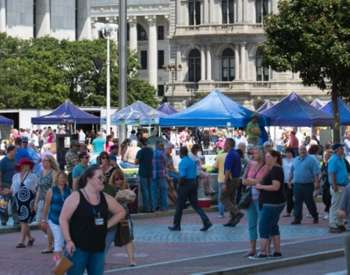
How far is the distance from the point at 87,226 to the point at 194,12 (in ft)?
283

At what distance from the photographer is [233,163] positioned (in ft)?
71.9

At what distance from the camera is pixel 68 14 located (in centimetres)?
10706

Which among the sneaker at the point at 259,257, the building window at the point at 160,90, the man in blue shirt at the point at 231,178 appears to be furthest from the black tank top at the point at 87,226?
the building window at the point at 160,90

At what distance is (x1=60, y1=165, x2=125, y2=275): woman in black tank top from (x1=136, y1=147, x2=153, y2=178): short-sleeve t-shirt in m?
14.1

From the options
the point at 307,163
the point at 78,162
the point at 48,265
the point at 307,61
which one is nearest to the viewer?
the point at 48,265

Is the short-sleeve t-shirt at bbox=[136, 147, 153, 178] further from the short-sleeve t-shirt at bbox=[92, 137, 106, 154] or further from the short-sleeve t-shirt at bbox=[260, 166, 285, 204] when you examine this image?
the short-sleeve t-shirt at bbox=[92, 137, 106, 154]

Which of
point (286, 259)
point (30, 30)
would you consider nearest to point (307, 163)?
point (286, 259)

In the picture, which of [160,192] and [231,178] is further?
[160,192]

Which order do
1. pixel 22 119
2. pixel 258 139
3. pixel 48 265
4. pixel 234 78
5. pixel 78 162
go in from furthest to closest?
pixel 234 78 → pixel 22 119 → pixel 258 139 → pixel 78 162 → pixel 48 265

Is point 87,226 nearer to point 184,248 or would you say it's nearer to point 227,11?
point 184,248

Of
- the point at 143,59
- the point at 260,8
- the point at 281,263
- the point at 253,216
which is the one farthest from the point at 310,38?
the point at 143,59

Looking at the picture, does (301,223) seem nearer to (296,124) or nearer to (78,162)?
(78,162)

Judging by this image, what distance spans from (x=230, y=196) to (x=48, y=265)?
283 inches

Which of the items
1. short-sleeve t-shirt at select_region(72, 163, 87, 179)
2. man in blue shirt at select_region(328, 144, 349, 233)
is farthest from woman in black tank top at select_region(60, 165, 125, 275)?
man in blue shirt at select_region(328, 144, 349, 233)
